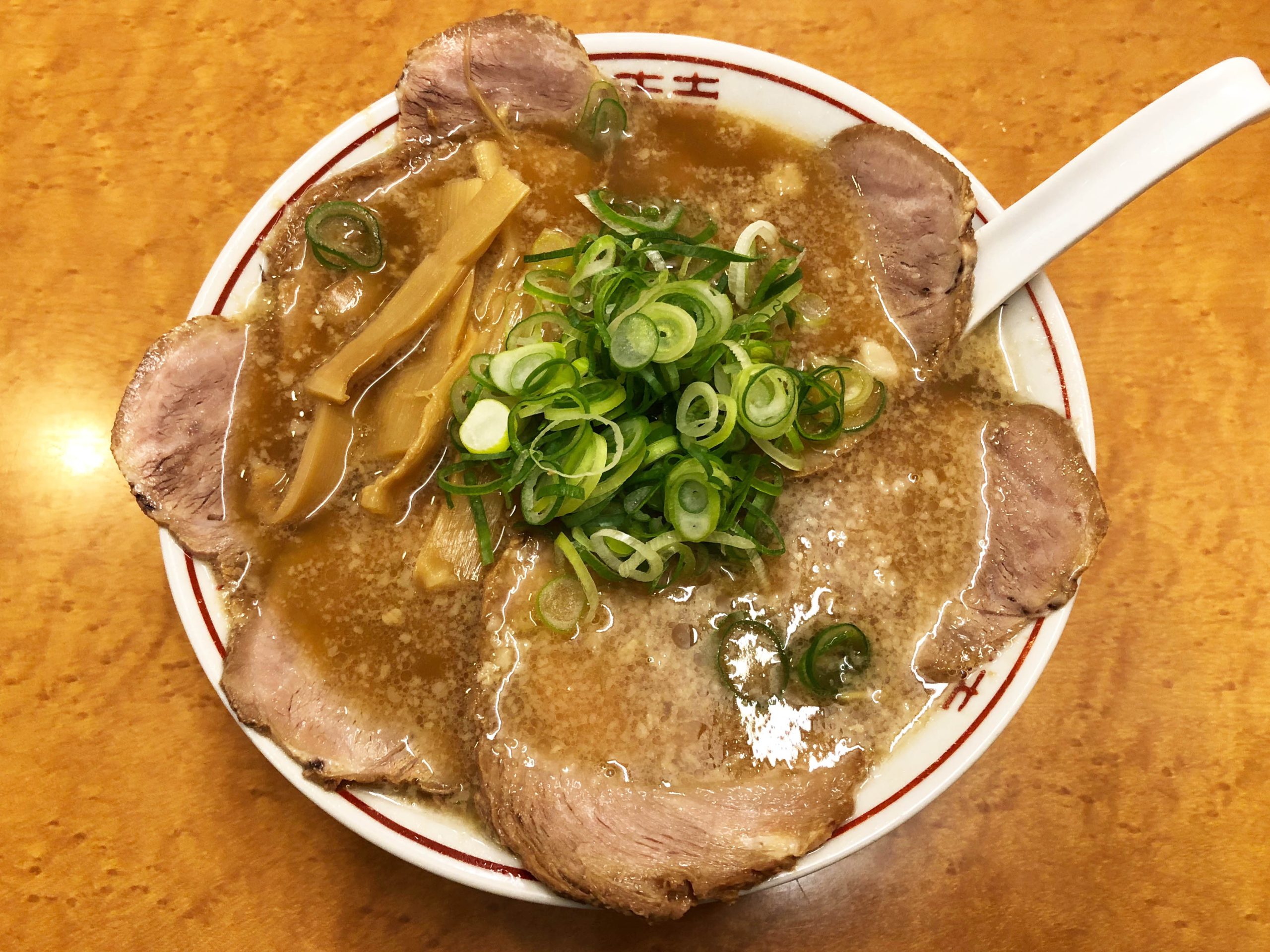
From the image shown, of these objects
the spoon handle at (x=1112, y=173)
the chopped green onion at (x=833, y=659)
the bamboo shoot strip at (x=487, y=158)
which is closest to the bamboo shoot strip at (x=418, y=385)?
the bamboo shoot strip at (x=487, y=158)

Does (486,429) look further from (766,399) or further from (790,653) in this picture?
(790,653)

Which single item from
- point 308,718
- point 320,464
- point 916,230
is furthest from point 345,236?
point 916,230

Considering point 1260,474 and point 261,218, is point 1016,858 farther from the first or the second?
point 261,218

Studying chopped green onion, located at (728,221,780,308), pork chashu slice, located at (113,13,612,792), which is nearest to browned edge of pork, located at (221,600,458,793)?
pork chashu slice, located at (113,13,612,792)

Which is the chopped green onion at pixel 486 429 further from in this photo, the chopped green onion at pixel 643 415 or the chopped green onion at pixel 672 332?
the chopped green onion at pixel 672 332

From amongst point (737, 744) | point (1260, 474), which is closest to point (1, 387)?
point (737, 744)

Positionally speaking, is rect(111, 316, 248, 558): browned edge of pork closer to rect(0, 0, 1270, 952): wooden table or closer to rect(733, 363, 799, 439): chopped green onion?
rect(0, 0, 1270, 952): wooden table

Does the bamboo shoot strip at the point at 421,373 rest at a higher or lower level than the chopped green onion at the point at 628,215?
lower
